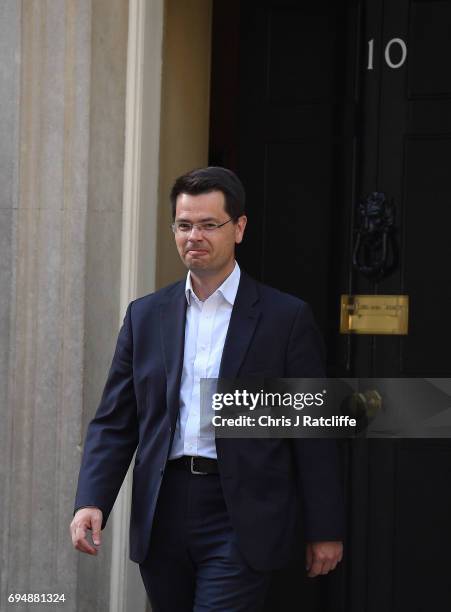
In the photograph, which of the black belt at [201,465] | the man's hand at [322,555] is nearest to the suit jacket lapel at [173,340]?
the black belt at [201,465]

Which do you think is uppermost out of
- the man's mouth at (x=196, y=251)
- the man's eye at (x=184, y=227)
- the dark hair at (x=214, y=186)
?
the dark hair at (x=214, y=186)

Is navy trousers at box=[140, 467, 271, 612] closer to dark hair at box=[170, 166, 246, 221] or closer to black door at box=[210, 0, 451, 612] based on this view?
dark hair at box=[170, 166, 246, 221]

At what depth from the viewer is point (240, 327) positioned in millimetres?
3215

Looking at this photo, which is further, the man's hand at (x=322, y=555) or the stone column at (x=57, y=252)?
the stone column at (x=57, y=252)

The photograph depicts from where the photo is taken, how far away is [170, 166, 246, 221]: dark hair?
3.17 m

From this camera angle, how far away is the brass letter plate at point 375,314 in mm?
4727

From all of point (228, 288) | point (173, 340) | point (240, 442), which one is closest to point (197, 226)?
point (228, 288)

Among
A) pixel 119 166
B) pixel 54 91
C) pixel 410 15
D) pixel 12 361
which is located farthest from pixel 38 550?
pixel 410 15

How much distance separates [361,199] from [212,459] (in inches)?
80.9

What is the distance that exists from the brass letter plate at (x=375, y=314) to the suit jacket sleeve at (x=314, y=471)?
63.0 inches

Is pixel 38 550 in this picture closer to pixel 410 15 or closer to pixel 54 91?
pixel 54 91

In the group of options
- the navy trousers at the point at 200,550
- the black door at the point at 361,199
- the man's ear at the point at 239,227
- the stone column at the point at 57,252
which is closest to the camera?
the navy trousers at the point at 200,550

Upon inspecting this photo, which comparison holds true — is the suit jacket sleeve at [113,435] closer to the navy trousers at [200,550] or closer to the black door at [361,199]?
the navy trousers at [200,550]

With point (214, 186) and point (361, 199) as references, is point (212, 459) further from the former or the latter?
point (361, 199)
